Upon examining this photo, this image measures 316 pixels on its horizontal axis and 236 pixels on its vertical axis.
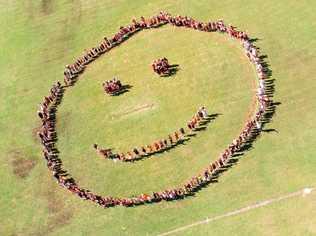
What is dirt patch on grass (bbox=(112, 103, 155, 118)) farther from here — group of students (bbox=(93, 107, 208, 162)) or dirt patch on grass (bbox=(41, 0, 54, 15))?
dirt patch on grass (bbox=(41, 0, 54, 15))

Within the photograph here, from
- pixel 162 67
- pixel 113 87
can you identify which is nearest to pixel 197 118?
pixel 162 67

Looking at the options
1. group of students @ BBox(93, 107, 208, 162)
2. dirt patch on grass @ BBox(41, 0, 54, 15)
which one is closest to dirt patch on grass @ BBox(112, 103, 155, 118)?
group of students @ BBox(93, 107, 208, 162)

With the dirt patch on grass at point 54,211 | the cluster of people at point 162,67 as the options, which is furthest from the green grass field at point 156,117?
the cluster of people at point 162,67

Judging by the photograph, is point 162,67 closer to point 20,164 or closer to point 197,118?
point 197,118

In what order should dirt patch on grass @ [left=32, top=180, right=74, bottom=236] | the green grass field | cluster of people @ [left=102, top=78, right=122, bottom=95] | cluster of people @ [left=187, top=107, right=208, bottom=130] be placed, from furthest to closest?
cluster of people @ [left=102, top=78, right=122, bottom=95]
cluster of people @ [left=187, top=107, right=208, bottom=130]
dirt patch on grass @ [left=32, top=180, right=74, bottom=236]
the green grass field

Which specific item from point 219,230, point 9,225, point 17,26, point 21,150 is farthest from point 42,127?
point 219,230

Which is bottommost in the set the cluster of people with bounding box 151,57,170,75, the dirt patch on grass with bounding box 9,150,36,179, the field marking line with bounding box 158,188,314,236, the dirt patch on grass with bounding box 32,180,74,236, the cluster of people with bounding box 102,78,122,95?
the dirt patch on grass with bounding box 32,180,74,236

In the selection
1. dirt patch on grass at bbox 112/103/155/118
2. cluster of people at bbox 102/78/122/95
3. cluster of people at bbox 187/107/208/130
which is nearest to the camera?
cluster of people at bbox 187/107/208/130
